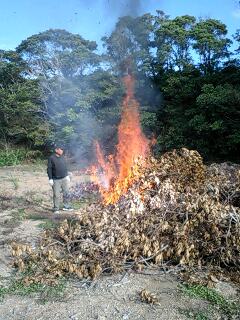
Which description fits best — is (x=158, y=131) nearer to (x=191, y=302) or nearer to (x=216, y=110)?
(x=216, y=110)

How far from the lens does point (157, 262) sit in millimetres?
6465

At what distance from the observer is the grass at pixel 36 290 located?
5.63 meters

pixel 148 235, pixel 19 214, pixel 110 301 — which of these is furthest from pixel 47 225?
pixel 110 301

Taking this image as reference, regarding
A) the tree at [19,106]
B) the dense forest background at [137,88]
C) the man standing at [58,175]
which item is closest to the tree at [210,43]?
the dense forest background at [137,88]

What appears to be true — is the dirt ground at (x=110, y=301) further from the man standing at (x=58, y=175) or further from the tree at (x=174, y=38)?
the tree at (x=174, y=38)

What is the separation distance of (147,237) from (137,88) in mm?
17930

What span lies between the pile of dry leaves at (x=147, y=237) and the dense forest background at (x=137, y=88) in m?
11.8

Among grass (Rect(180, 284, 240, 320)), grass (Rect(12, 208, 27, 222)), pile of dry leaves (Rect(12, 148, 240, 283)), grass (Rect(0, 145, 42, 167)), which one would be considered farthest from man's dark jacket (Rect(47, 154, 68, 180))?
grass (Rect(0, 145, 42, 167))

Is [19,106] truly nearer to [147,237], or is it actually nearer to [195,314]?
[147,237]

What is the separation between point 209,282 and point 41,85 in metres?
21.5

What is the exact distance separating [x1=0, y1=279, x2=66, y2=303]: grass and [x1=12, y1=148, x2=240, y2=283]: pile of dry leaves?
6.4 inches

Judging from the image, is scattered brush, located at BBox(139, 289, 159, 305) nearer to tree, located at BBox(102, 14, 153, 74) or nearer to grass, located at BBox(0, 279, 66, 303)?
grass, located at BBox(0, 279, 66, 303)

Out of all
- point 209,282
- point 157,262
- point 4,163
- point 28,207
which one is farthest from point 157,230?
point 4,163

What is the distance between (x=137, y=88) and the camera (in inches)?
928
